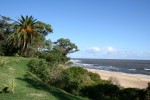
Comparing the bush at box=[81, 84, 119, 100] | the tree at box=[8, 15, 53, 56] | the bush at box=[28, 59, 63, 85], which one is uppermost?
the tree at box=[8, 15, 53, 56]

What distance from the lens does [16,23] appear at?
152 feet

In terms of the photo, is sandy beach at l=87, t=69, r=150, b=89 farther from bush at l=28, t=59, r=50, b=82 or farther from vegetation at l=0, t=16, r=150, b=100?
bush at l=28, t=59, r=50, b=82

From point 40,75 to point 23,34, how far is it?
17005 millimetres

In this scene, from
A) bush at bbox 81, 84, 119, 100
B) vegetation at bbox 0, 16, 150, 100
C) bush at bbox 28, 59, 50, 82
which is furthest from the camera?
bush at bbox 28, 59, 50, 82

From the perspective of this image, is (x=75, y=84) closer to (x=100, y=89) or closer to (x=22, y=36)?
(x=100, y=89)

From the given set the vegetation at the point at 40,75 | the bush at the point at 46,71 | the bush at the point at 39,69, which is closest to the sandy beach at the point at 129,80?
the vegetation at the point at 40,75

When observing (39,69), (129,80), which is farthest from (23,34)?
(129,80)

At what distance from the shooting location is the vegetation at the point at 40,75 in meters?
16.7

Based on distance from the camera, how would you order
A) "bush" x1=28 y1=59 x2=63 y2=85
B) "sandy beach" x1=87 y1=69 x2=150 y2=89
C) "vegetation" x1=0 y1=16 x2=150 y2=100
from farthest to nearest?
"sandy beach" x1=87 y1=69 x2=150 y2=89
"bush" x1=28 y1=59 x2=63 y2=85
"vegetation" x1=0 y1=16 x2=150 y2=100

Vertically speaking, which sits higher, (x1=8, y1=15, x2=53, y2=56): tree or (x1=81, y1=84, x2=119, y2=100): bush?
(x1=8, y1=15, x2=53, y2=56): tree

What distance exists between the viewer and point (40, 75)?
28.1 meters

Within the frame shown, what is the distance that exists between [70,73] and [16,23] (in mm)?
21049

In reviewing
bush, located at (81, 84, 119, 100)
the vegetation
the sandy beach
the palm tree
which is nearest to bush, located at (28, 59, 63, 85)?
the vegetation

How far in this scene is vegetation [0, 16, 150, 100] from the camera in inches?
656
